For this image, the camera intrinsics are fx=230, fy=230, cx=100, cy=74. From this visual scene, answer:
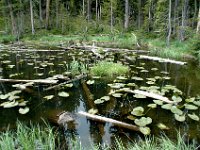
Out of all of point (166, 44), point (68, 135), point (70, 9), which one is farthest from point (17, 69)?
point (70, 9)

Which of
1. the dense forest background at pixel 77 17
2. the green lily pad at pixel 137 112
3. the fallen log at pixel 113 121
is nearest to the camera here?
the fallen log at pixel 113 121

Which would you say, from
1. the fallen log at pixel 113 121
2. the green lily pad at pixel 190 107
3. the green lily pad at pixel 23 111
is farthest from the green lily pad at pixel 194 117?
the green lily pad at pixel 23 111

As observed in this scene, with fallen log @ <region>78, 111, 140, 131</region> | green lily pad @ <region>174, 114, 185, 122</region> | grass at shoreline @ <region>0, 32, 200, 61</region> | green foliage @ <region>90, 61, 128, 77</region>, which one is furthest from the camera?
grass at shoreline @ <region>0, 32, 200, 61</region>

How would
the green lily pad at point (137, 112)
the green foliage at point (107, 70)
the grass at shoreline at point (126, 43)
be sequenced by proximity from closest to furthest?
1. the green lily pad at point (137, 112)
2. the green foliage at point (107, 70)
3. the grass at shoreline at point (126, 43)

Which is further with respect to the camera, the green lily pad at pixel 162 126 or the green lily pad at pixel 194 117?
the green lily pad at pixel 194 117

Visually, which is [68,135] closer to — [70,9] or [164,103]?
[164,103]

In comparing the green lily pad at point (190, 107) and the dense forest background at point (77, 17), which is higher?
the dense forest background at point (77, 17)

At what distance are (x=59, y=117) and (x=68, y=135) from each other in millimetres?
630

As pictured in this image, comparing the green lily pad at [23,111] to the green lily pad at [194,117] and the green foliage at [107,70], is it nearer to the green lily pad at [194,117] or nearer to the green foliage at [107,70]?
the green lily pad at [194,117]

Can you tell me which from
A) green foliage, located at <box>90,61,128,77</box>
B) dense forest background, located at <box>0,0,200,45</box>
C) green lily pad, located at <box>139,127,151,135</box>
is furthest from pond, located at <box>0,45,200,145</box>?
dense forest background, located at <box>0,0,200,45</box>

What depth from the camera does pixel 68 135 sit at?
432cm

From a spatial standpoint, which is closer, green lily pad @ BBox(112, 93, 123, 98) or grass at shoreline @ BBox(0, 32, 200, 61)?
green lily pad @ BBox(112, 93, 123, 98)

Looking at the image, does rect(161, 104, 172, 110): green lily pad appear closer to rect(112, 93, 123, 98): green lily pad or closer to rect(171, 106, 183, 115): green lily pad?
rect(171, 106, 183, 115): green lily pad

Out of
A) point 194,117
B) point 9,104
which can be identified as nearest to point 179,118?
point 194,117
